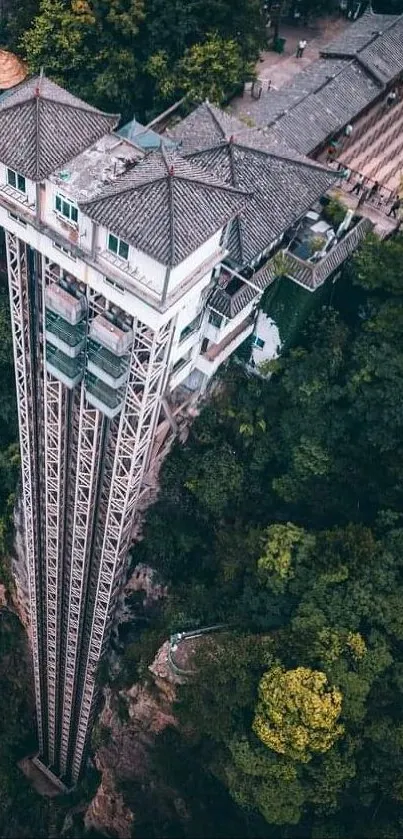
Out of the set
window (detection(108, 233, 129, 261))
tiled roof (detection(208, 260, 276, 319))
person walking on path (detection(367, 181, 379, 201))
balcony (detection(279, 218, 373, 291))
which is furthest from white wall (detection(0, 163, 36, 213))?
person walking on path (detection(367, 181, 379, 201))

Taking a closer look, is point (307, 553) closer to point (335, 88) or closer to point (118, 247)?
point (118, 247)

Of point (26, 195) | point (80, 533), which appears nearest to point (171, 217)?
point (26, 195)

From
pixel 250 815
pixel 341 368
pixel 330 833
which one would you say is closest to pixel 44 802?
pixel 250 815

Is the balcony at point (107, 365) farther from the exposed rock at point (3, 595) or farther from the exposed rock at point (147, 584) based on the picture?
the exposed rock at point (3, 595)

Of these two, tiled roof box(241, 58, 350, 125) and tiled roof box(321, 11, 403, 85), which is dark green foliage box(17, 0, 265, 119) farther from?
tiled roof box(321, 11, 403, 85)

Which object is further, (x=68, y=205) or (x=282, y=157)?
(x=282, y=157)

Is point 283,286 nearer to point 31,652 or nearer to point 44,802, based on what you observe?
point 31,652
